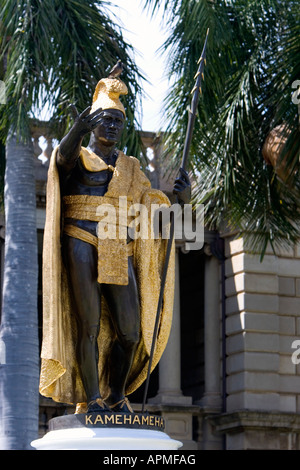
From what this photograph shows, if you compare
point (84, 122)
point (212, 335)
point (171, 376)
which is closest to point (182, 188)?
point (84, 122)

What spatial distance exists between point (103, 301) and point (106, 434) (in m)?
1.00

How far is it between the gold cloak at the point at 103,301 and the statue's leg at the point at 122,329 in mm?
93

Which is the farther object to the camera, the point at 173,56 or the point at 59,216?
the point at 173,56

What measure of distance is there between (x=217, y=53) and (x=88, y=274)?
882cm

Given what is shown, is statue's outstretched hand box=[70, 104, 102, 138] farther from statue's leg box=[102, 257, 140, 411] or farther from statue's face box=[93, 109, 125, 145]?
statue's leg box=[102, 257, 140, 411]

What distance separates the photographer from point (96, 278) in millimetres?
8281

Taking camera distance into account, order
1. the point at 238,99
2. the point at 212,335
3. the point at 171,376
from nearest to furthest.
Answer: the point at 238,99 → the point at 171,376 → the point at 212,335

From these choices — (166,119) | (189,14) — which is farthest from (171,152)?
(189,14)

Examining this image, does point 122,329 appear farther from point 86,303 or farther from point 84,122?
point 84,122

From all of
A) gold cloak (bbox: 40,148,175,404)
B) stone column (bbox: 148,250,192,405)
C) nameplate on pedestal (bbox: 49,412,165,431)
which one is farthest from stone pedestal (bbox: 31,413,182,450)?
stone column (bbox: 148,250,192,405)

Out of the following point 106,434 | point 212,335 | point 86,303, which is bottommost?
point 106,434
